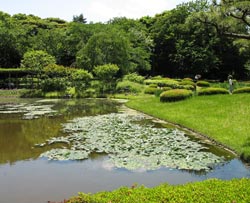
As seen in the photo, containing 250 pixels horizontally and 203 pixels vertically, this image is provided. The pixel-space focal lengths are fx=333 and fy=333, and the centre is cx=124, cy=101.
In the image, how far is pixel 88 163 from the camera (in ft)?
39.9

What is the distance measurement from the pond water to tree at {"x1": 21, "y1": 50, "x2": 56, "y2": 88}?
970 inches

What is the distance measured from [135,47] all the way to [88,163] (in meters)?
44.0

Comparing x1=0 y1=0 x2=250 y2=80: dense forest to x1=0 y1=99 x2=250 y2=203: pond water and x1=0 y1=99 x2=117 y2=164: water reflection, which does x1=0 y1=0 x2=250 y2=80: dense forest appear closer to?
x1=0 y1=99 x2=117 y2=164: water reflection

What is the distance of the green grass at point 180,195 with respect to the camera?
21.3 feet

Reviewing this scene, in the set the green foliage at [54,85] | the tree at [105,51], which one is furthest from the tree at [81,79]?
the tree at [105,51]

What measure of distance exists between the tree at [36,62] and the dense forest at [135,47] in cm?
18

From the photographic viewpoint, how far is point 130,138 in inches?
631

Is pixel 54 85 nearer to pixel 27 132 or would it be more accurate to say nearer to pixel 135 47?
pixel 135 47

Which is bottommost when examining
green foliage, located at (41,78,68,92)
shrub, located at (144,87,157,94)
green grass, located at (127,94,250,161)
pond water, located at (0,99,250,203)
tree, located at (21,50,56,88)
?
pond water, located at (0,99,250,203)

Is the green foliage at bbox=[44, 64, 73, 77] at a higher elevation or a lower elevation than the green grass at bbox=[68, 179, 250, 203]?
higher

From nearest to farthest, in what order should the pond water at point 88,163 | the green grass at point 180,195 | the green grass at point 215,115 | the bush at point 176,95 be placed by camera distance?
1. the green grass at point 180,195
2. the pond water at point 88,163
3. the green grass at point 215,115
4. the bush at point 176,95

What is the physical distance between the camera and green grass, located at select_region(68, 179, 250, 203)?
650cm

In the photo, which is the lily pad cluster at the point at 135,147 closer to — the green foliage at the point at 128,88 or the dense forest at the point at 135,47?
the green foliage at the point at 128,88

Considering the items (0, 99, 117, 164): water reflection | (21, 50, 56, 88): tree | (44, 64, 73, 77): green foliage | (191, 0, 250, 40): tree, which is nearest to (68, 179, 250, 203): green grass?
(191, 0, 250, 40): tree
